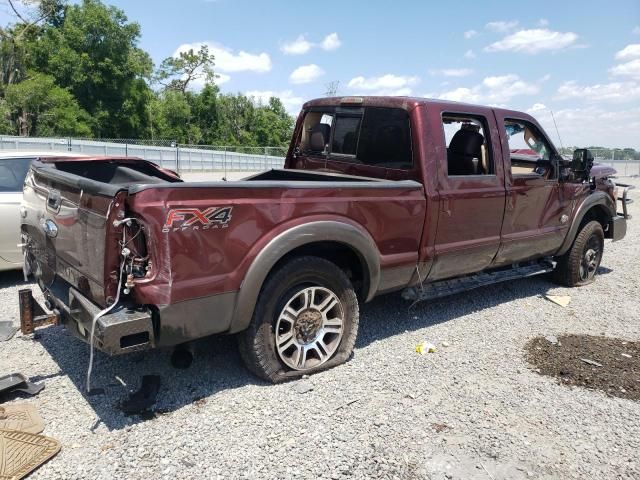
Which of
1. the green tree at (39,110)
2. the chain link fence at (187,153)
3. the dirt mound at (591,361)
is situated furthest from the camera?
the green tree at (39,110)

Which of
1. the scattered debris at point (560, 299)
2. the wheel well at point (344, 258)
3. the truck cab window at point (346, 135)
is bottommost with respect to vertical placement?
the scattered debris at point (560, 299)

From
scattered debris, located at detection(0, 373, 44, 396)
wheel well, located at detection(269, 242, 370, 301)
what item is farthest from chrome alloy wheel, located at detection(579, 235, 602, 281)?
scattered debris, located at detection(0, 373, 44, 396)

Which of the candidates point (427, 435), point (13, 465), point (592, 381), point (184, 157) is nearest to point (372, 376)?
point (427, 435)

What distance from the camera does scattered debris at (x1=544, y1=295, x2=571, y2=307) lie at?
5766mm

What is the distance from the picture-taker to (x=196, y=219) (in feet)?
9.71

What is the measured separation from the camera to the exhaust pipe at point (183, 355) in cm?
352

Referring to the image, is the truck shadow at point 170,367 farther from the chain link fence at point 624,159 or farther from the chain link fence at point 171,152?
the chain link fence at point 624,159

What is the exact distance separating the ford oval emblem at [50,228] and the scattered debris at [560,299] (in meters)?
5.08

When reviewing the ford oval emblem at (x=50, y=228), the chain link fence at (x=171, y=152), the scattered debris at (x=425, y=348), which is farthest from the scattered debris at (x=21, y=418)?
the chain link fence at (x=171, y=152)

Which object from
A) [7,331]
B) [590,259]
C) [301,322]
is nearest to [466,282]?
[301,322]

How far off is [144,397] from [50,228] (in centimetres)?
132

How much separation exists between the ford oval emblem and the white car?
2155 millimetres

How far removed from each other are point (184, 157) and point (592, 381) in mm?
23877

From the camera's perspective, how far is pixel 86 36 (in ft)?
110
